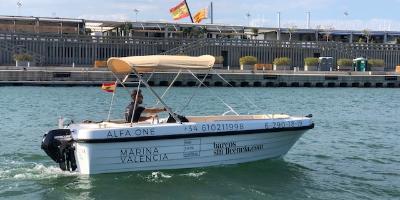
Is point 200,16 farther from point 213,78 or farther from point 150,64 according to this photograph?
point 150,64

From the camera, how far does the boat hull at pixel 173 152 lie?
587 inches

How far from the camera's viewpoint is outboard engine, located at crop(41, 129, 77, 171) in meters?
→ 15.2

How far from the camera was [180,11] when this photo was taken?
92750 millimetres

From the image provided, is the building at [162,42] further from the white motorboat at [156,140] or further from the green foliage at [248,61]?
the white motorboat at [156,140]

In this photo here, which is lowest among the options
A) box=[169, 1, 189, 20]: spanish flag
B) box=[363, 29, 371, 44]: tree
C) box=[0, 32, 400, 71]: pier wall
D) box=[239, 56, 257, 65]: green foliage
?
box=[239, 56, 257, 65]: green foliage

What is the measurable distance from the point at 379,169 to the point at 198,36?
76598 mm

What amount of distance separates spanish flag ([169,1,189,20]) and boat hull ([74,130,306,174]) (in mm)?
76269

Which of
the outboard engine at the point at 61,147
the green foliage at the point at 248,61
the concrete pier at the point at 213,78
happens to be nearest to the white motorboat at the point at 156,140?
the outboard engine at the point at 61,147

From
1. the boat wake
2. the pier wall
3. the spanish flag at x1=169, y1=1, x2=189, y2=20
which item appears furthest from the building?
the boat wake

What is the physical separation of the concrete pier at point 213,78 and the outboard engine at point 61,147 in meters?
36.2

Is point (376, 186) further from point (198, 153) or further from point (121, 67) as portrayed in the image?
point (121, 67)

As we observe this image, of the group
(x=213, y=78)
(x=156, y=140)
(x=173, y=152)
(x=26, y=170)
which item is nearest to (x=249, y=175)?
(x=173, y=152)

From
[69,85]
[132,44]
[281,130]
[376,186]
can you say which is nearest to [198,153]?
[281,130]

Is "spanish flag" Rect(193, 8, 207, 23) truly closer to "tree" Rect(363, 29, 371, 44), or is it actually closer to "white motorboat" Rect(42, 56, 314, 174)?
"tree" Rect(363, 29, 371, 44)
